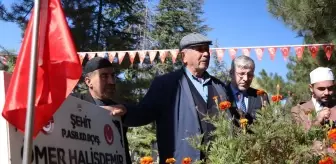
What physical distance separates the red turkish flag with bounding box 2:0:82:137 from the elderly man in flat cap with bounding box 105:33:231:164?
0.91 metres

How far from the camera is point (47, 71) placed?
7.03 ft

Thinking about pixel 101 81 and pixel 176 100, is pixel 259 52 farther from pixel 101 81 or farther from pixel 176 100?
pixel 101 81

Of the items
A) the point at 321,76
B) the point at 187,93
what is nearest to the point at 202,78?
the point at 187,93

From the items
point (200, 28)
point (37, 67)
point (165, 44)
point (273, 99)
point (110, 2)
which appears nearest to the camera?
point (37, 67)

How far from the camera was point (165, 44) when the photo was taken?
106ft

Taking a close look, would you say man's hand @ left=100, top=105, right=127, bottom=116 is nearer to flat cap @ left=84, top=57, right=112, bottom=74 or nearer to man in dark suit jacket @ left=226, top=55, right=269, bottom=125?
flat cap @ left=84, top=57, right=112, bottom=74

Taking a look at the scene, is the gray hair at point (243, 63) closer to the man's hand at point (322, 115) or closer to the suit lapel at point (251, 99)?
the suit lapel at point (251, 99)

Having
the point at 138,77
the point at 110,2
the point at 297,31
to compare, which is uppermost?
the point at 110,2

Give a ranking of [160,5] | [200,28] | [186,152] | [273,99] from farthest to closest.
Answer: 1. [200,28]
2. [160,5]
3. [186,152]
4. [273,99]

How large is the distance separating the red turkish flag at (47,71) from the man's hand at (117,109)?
0.78 m

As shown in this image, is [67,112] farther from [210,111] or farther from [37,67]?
[210,111]

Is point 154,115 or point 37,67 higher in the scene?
point 37,67

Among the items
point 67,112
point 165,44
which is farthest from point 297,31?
point 165,44

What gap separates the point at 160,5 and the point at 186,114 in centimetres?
3304
